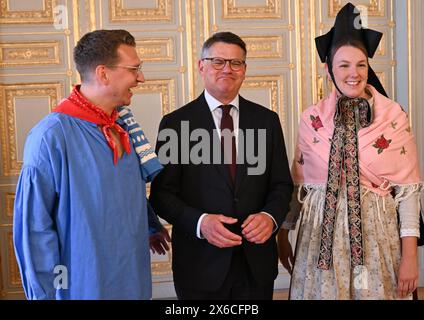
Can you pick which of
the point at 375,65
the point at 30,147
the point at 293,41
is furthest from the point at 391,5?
the point at 30,147

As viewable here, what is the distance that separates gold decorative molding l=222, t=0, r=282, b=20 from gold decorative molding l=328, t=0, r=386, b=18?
13.7 inches

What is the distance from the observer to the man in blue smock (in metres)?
1.74

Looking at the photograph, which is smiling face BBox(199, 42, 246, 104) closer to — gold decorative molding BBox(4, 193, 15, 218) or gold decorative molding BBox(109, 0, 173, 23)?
gold decorative molding BBox(109, 0, 173, 23)

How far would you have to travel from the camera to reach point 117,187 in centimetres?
186

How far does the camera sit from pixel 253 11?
393 centimetres

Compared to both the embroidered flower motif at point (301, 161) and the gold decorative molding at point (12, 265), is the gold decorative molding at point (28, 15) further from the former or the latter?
the embroidered flower motif at point (301, 161)

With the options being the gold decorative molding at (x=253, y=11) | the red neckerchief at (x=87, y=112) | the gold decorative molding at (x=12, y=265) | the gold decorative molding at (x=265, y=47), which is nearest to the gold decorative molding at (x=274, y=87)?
the gold decorative molding at (x=265, y=47)

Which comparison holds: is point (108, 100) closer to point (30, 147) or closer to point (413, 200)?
point (30, 147)

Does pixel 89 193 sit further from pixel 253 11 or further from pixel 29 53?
pixel 253 11

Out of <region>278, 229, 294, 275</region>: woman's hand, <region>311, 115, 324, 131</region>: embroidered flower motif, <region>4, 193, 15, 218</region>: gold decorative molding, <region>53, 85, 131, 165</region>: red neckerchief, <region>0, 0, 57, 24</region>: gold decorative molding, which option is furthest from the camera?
<region>4, 193, 15, 218</region>: gold decorative molding

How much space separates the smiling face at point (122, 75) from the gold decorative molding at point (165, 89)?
1.96m

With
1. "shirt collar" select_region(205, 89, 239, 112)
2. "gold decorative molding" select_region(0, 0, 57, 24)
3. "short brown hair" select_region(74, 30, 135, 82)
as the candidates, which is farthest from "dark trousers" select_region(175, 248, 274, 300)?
"gold decorative molding" select_region(0, 0, 57, 24)

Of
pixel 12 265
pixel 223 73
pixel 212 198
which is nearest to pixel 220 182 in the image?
pixel 212 198

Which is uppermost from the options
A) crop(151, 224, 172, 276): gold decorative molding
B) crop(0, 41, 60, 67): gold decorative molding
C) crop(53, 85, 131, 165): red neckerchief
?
crop(0, 41, 60, 67): gold decorative molding
